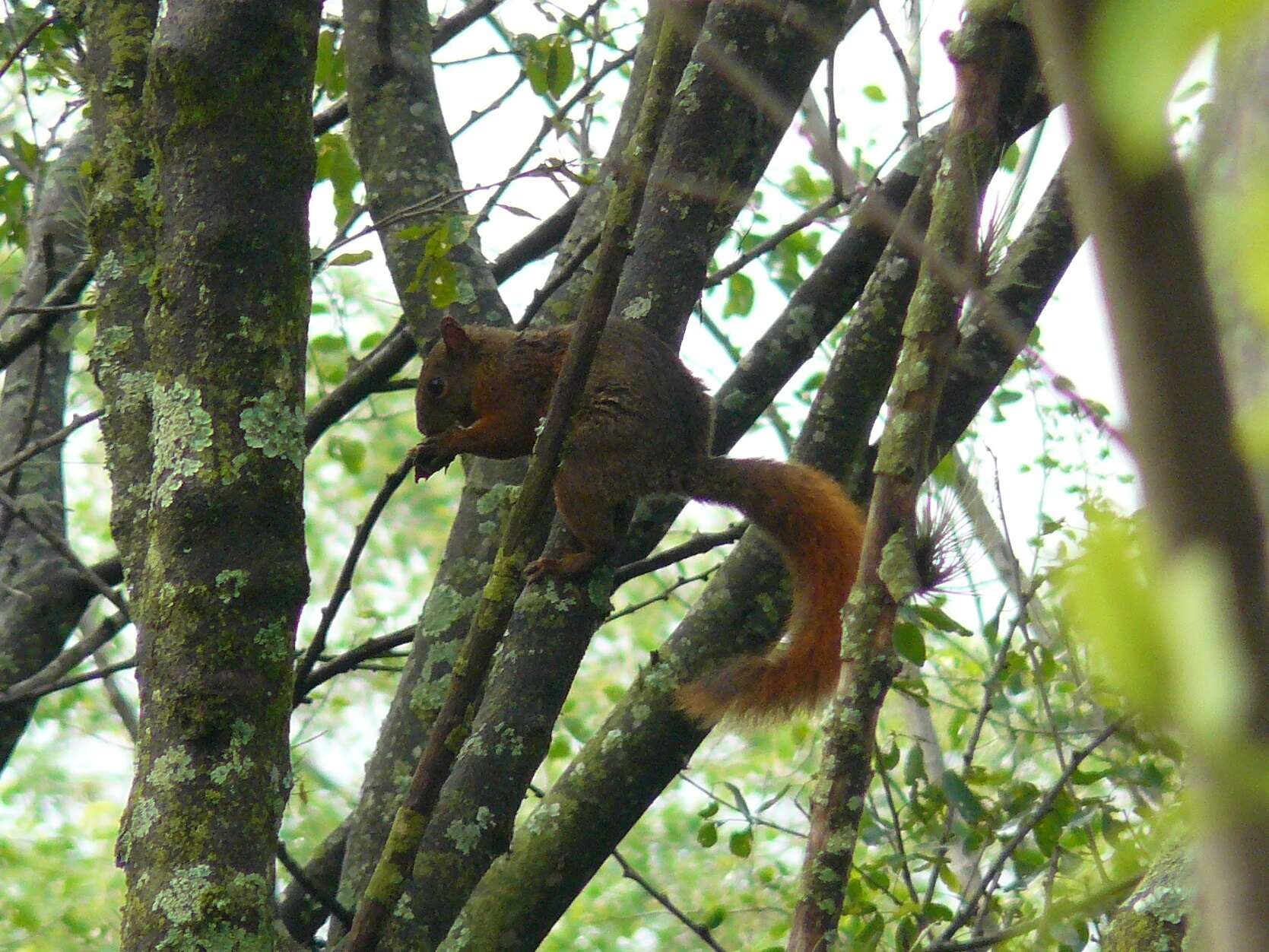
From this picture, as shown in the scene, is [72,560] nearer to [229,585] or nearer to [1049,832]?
[229,585]

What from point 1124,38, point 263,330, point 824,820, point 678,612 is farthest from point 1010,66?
point 678,612

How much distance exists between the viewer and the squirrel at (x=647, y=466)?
3.24 m

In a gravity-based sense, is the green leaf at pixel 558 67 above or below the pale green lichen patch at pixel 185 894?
above

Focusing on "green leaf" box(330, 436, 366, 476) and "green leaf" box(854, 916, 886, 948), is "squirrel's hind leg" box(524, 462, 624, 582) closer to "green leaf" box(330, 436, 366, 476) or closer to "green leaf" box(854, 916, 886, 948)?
"green leaf" box(330, 436, 366, 476)

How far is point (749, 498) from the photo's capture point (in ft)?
12.2

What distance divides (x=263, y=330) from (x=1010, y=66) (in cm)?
174

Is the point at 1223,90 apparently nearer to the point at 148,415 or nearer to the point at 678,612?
the point at 148,415

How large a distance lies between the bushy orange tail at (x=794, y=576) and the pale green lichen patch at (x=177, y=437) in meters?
1.26

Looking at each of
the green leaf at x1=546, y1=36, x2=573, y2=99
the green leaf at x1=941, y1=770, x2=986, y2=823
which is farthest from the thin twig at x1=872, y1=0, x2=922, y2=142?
the green leaf at x1=941, y1=770, x2=986, y2=823

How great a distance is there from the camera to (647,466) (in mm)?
3773

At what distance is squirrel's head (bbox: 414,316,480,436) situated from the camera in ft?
12.9

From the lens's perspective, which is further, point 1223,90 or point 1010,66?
point 1010,66

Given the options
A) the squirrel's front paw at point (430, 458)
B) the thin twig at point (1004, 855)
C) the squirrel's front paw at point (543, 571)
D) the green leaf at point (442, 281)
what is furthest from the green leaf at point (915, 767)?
the green leaf at point (442, 281)

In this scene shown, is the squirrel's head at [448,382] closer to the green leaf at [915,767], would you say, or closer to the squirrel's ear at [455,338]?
the squirrel's ear at [455,338]
